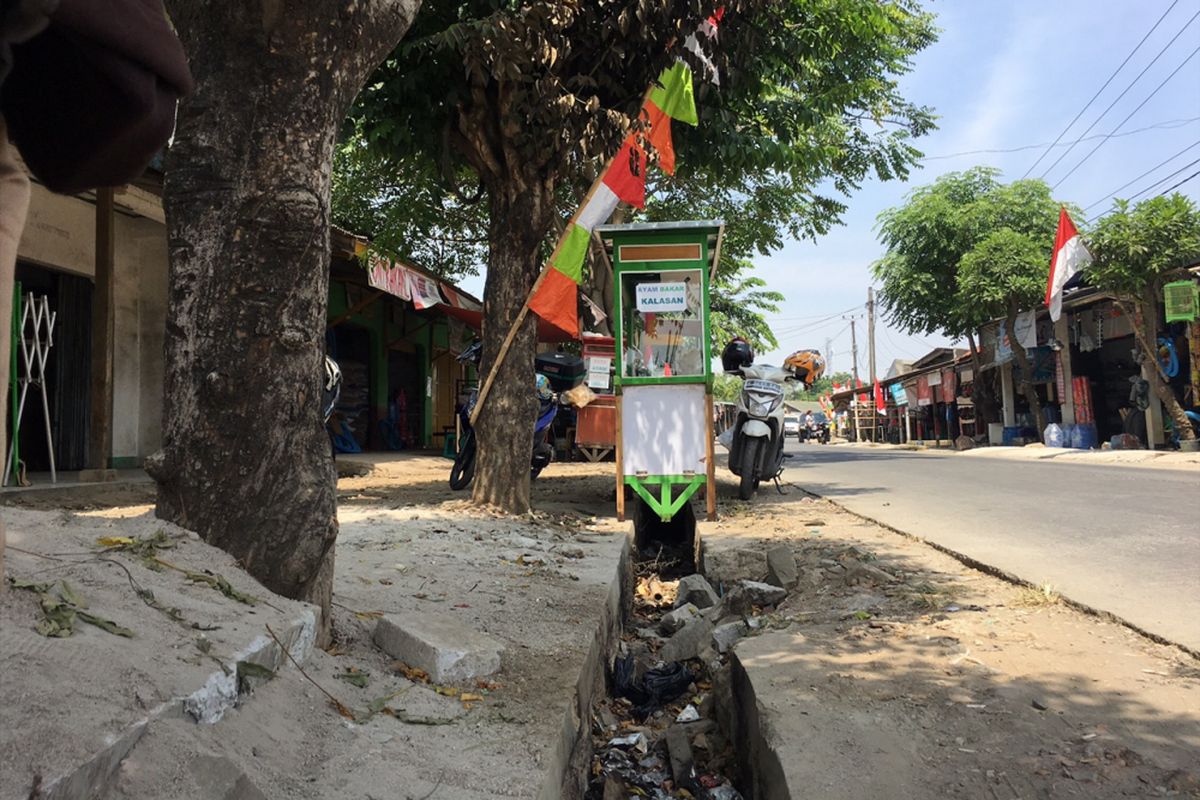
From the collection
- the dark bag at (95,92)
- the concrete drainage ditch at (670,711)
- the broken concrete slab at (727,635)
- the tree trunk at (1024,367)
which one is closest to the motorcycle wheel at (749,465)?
the concrete drainage ditch at (670,711)

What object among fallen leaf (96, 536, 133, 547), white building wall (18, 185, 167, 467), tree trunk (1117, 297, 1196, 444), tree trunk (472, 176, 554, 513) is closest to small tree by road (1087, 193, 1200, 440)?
tree trunk (1117, 297, 1196, 444)

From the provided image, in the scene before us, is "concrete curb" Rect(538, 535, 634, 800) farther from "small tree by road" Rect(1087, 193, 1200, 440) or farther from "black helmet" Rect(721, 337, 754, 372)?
"small tree by road" Rect(1087, 193, 1200, 440)

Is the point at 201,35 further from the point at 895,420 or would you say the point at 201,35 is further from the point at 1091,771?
the point at 895,420

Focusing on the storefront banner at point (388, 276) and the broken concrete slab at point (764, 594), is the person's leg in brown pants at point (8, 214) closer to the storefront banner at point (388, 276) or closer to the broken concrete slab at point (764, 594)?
the broken concrete slab at point (764, 594)

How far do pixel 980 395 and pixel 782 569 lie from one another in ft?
82.7

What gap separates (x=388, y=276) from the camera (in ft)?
35.0

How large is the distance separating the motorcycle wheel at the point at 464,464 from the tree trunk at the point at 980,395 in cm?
2267

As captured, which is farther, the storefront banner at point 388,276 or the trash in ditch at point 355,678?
the storefront banner at point 388,276

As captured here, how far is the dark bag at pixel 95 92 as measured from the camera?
1.04 meters

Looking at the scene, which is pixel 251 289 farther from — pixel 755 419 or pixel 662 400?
pixel 755 419

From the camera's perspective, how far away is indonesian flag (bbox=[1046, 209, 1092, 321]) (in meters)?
16.5

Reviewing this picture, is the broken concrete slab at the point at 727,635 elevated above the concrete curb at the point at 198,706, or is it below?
below

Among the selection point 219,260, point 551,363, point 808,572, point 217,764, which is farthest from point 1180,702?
point 551,363

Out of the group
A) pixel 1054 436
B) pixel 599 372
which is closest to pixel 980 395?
pixel 1054 436
